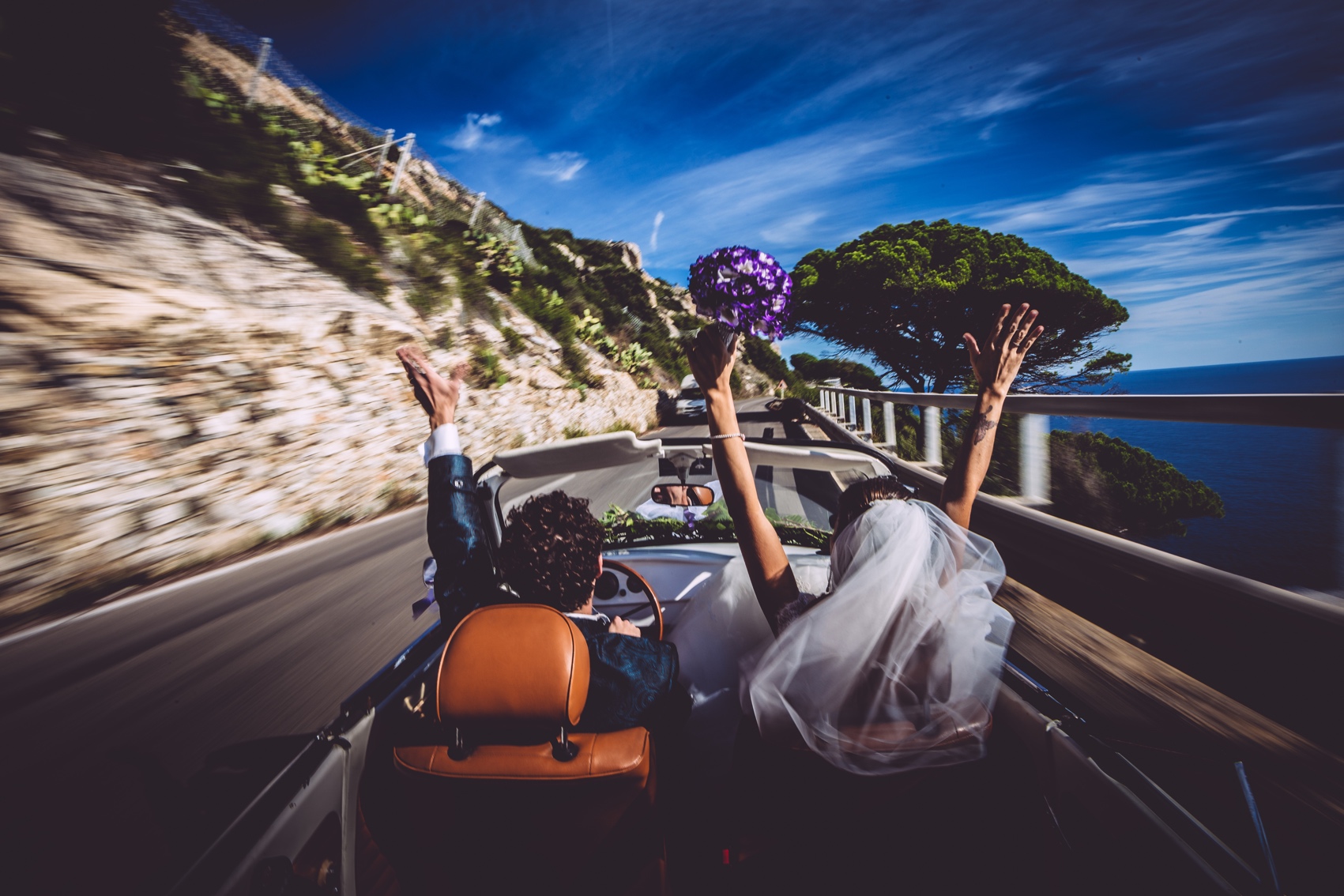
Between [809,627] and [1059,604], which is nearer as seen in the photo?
Answer: [809,627]

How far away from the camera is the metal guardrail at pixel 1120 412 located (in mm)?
2461

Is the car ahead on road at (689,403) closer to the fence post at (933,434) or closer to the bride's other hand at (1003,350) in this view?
the fence post at (933,434)

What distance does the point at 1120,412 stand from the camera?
3576mm

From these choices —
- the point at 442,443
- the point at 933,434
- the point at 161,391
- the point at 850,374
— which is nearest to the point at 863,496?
the point at 442,443

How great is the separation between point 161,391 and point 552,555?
22.7 ft

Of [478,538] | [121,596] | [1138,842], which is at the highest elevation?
[478,538]

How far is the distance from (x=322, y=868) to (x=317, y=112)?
18061 millimetres

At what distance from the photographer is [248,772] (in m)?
1.63

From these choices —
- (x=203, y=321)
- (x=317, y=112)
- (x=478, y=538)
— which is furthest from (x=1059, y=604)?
(x=317, y=112)

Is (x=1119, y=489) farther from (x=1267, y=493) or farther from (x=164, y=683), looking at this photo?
(x=164, y=683)

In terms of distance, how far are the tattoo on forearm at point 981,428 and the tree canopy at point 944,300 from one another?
18097 mm

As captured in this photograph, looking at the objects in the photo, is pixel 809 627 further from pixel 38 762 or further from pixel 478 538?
pixel 38 762

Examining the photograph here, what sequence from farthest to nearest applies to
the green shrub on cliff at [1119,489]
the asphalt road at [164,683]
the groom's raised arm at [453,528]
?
the green shrub on cliff at [1119,489] → the asphalt road at [164,683] → the groom's raised arm at [453,528]

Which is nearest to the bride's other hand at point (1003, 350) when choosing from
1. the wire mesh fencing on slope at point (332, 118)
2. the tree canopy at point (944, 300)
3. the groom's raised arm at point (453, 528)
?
the groom's raised arm at point (453, 528)
